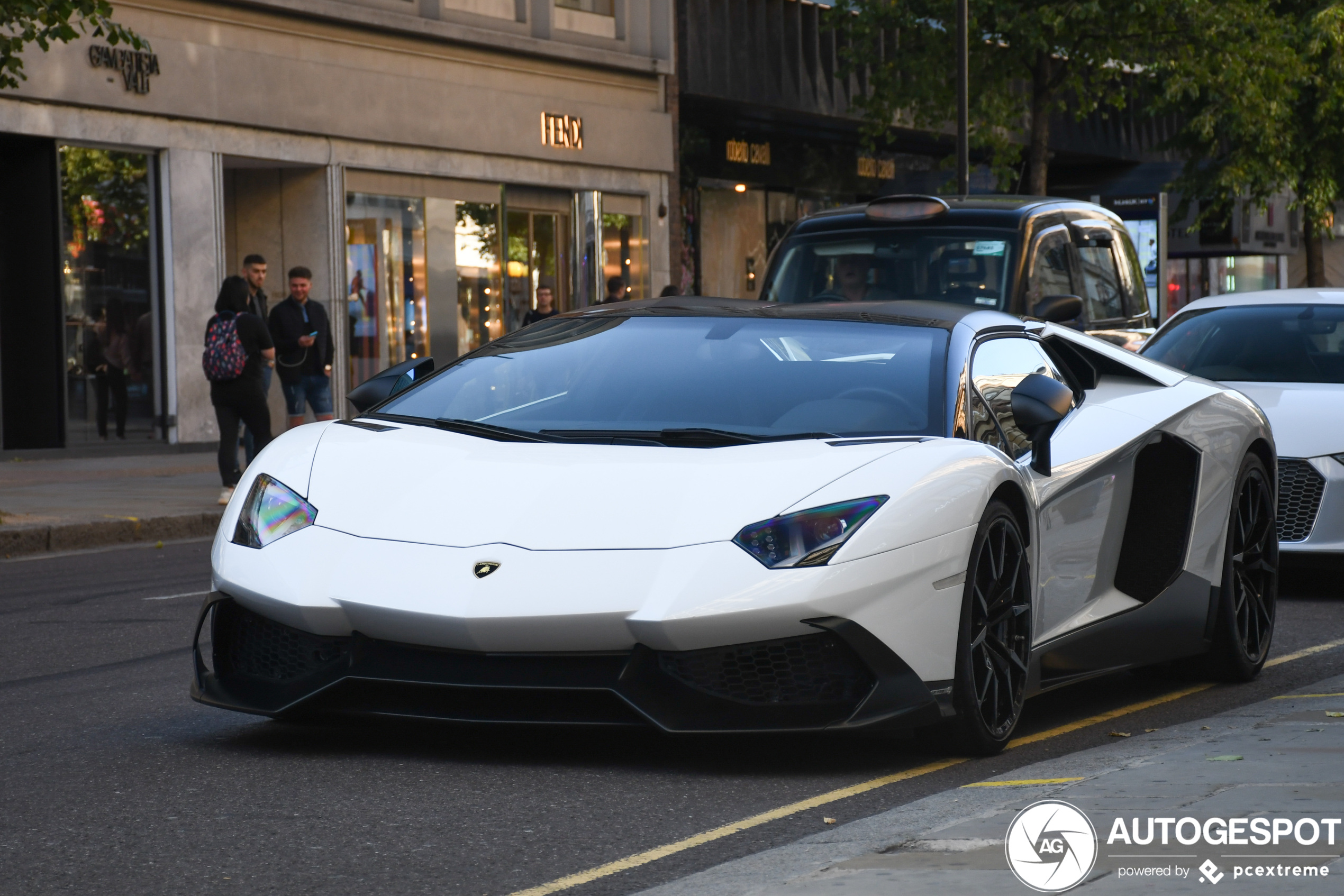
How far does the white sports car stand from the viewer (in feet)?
16.0

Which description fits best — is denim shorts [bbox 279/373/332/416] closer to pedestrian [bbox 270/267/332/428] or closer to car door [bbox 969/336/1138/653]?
pedestrian [bbox 270/267/332/428]

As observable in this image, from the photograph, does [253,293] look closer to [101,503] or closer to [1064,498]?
[101,503]

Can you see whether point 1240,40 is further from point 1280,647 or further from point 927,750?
point 927,750

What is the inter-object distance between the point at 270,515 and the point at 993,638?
6.41 feet

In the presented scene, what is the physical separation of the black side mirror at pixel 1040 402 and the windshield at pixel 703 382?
244 millimetres

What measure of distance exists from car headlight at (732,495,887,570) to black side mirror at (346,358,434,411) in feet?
5.24

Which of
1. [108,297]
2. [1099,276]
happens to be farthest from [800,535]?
[108,297]

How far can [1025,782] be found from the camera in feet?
15.4

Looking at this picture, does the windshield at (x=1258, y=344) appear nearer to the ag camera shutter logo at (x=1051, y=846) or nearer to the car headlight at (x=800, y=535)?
the car headlight at (x=800, y=535)

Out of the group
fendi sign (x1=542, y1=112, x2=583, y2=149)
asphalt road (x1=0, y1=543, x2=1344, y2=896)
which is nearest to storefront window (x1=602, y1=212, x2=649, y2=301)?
fendi sign (x1=542, y1=112, x2=583, y2=149)

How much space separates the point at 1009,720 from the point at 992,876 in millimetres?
1796

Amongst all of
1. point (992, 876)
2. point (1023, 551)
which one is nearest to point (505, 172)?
point (1023, 551)

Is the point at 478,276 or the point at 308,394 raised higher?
the point at 478,276

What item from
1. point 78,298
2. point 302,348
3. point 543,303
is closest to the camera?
point 302,348
